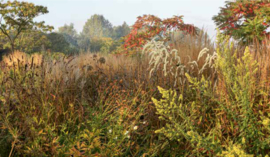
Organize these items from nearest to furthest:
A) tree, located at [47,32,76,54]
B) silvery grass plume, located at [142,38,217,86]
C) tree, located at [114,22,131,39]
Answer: silvery grass plume, located at [142,38,217,86] → tree, located at [47,32,76,54] → tree, located at [114,22,131,39]

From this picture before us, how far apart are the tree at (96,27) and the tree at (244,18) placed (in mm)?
66170

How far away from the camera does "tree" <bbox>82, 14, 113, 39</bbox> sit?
76250 millimetres

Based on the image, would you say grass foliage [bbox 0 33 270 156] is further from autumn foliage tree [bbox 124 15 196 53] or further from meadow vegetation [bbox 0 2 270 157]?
autumn foliage tree [bbox 124 15 196 53]

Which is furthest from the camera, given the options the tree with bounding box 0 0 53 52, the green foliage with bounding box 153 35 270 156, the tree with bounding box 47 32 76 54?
the tree with bounding box 47 32 76 54

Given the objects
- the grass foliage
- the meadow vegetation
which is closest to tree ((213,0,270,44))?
the meadow vegetation

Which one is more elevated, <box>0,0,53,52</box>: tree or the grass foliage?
<box>0,0,53,52</box>: tree

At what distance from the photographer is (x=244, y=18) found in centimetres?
1098

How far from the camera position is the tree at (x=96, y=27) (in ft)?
250

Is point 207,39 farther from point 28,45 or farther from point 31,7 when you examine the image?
point 28,45

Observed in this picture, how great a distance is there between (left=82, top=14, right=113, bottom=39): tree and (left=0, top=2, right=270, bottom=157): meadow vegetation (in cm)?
7298

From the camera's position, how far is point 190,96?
3701 mm

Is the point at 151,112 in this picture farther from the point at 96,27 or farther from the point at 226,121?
the point at 96,27

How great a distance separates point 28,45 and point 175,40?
20.0m

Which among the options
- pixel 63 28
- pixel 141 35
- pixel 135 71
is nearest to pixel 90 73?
pixel 135 71
